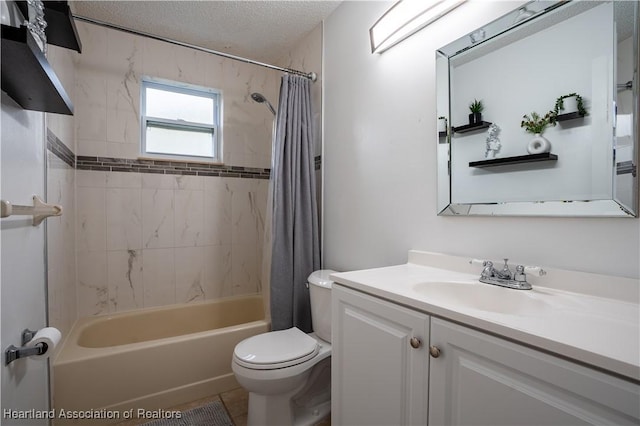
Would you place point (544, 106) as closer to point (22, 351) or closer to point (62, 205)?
point (22, 351)

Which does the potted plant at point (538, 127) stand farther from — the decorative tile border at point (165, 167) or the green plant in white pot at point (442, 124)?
the decorative tile border at point (165, 167)

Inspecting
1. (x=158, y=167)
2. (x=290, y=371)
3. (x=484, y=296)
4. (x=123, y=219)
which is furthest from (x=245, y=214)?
(x=484, y=296)

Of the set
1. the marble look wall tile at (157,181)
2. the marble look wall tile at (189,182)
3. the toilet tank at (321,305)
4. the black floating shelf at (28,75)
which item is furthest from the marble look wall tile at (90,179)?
the toilet tank at (321,305)

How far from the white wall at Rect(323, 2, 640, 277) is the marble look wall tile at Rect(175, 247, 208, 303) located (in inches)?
44.1

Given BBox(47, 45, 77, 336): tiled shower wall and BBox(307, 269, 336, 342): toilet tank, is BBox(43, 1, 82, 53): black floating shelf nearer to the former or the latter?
BBox(47, 45, 77, 336): tiled shower wall

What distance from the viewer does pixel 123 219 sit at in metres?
2.18

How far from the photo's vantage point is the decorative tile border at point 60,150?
4.55ft

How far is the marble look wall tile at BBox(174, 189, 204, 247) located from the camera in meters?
2.36

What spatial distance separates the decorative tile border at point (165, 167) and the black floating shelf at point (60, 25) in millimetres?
1426

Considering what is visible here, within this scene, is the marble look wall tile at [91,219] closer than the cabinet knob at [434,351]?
No

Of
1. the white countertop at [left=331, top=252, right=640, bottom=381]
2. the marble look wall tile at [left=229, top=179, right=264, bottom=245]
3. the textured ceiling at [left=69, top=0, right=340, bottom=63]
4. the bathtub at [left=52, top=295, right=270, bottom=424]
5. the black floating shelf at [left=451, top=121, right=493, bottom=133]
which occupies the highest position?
the textured ceiling at [left=69, top=0, right=340, bottom=63]

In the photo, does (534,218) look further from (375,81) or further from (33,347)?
(33,347)

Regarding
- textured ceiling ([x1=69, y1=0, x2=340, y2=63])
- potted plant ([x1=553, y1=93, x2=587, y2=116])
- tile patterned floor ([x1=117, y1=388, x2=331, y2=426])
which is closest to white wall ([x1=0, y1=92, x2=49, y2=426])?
tile patterned floor ([x1=117, y1=388, x2=331, y2=426])

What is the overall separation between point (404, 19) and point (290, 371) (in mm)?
1748
